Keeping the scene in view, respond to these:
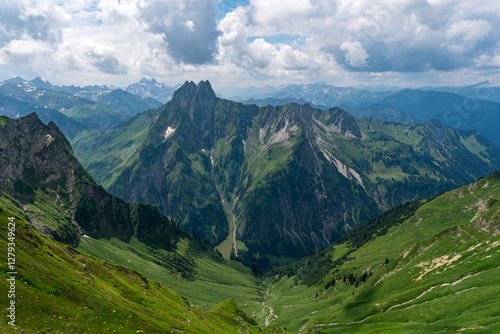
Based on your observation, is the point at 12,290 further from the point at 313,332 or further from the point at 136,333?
the point at 313,332

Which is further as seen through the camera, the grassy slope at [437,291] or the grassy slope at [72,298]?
the grassy slope at [437,291]

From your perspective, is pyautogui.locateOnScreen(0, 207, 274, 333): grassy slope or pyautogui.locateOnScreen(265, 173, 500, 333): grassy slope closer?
pyautogui.locateOnScreen(0, 207, 274, 333): grassy slope

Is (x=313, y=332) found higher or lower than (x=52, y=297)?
lower

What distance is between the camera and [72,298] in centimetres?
5656

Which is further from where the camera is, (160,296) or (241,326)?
(241,326)

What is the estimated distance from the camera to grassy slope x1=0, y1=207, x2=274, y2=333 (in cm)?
4631

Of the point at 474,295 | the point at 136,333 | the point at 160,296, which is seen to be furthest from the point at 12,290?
the point at 474,295

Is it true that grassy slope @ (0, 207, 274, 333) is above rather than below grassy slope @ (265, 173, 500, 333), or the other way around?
above

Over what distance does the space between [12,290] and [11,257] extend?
41.7ft

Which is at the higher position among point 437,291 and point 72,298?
point 72,298

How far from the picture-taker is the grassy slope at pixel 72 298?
4631 centimetres

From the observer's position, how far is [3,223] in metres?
65.2

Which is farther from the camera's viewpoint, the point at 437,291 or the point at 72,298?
the point at 437,291

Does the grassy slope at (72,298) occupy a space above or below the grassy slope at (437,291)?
above
